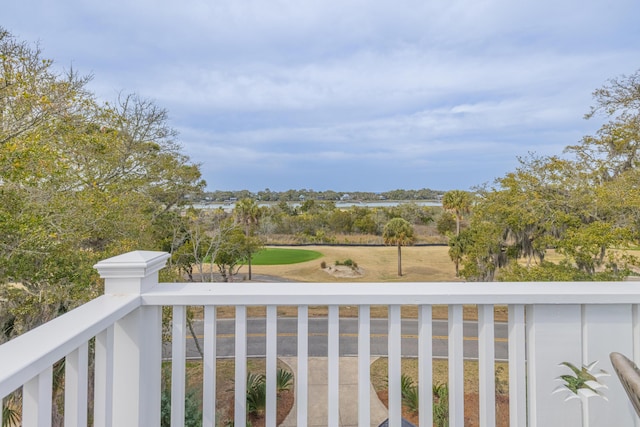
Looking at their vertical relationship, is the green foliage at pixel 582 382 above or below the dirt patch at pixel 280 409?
above

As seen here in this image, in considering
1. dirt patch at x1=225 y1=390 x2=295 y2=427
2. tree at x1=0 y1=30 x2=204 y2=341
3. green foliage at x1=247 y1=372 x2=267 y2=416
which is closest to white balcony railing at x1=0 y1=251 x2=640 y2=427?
tree at x1=0 y1=30 x2=204 y2=341

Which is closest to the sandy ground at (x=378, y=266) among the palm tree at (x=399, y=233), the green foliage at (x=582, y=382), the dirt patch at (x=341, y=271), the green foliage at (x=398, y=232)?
the dirt patch at (x=341, y=271)

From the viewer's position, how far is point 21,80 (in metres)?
4.34

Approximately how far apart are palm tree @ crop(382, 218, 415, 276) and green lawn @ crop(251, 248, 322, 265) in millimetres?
2844

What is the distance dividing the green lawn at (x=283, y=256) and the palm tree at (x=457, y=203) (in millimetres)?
5338

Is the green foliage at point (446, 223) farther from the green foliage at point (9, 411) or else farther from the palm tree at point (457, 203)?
the green foliage at point (9, 411)

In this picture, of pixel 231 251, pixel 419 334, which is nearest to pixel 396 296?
pixel 419 334

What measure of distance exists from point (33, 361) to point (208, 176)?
10.2 meters

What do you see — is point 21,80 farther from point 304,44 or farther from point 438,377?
point 438,377

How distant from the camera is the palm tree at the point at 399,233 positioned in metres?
13.0

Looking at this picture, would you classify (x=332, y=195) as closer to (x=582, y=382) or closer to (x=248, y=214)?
(x=248, y=214)

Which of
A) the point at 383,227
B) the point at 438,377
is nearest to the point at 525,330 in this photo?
the point at 438,377

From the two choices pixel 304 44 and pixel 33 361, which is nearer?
pixel 33 361

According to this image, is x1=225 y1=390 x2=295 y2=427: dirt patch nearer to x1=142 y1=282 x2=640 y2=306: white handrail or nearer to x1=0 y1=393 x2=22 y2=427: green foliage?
x1=0 y1=393 x2=22 y2=427: green foliage
